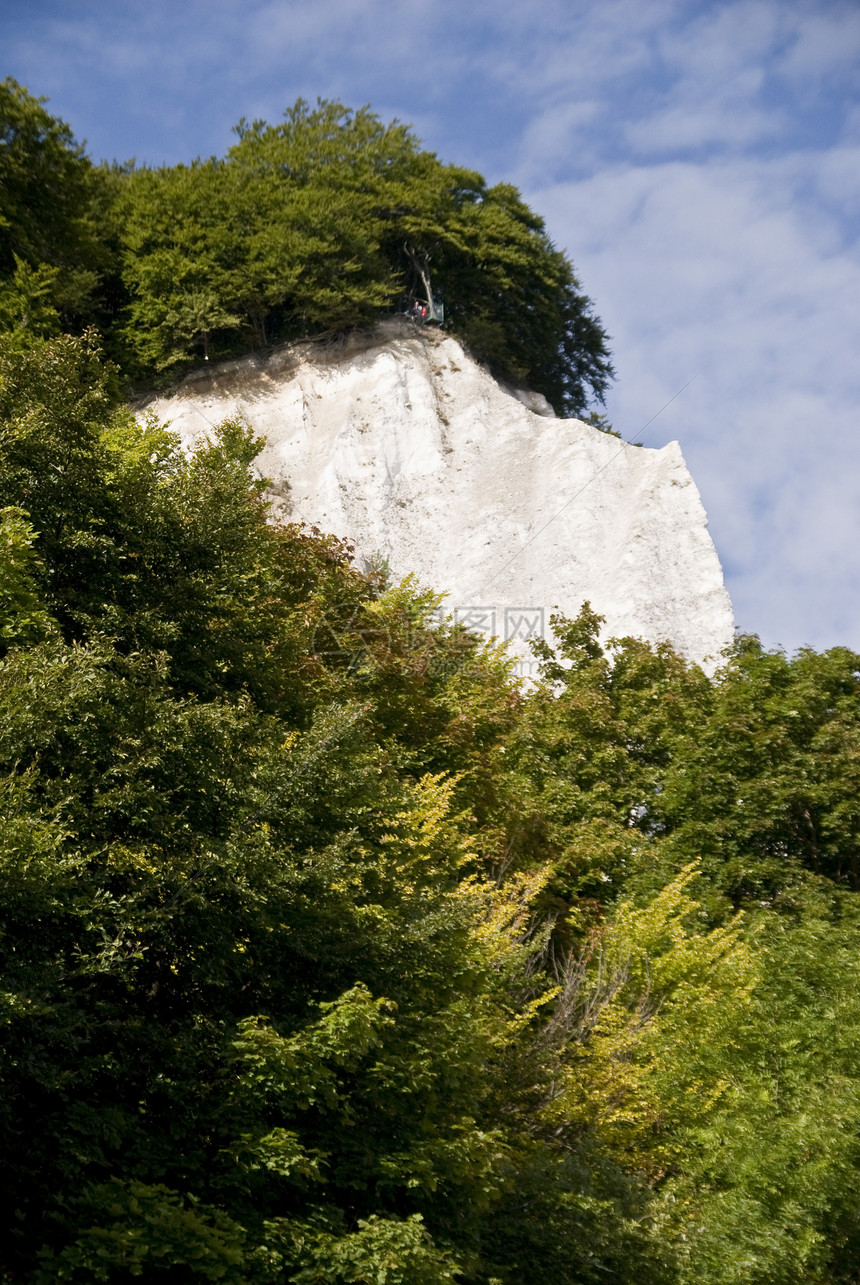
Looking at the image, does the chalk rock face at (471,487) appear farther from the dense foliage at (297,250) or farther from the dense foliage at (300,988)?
the dense foliage at (300,988)

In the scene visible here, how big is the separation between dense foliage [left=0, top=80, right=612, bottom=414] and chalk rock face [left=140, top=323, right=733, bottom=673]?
189 cm

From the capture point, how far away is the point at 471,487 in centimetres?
4100

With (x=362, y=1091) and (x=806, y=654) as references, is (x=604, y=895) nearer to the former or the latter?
(x=806, y=654)

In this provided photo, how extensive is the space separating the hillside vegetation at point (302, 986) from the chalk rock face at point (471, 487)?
48.0 feet

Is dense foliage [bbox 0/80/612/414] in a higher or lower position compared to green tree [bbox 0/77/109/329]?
higher

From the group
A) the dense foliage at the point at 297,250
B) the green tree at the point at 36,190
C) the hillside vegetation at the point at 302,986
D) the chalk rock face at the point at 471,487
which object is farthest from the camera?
the dense foliage at the point at 297,250

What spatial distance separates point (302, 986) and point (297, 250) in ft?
115

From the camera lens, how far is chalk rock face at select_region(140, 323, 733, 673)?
1451 inches

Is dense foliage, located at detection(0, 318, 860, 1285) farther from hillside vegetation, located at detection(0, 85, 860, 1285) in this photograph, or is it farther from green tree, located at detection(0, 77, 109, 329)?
green tree, located at detection(0, 77, 109, 329)

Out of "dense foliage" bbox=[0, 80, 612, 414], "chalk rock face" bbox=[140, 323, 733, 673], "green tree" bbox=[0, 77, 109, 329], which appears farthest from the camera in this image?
"dense foliage" bbox=[0, 80, 612, 414]

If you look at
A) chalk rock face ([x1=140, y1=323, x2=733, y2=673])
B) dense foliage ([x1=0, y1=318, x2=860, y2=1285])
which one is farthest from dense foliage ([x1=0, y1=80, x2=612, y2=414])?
dense foliage ([x1=0, y1=318, x2=860, y2=1285])

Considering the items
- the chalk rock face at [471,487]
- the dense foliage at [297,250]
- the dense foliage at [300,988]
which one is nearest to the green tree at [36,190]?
the dense foliage at [297,250]

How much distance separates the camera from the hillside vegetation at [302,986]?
31.5 ft

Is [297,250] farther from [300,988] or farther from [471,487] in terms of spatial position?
[300,988]
